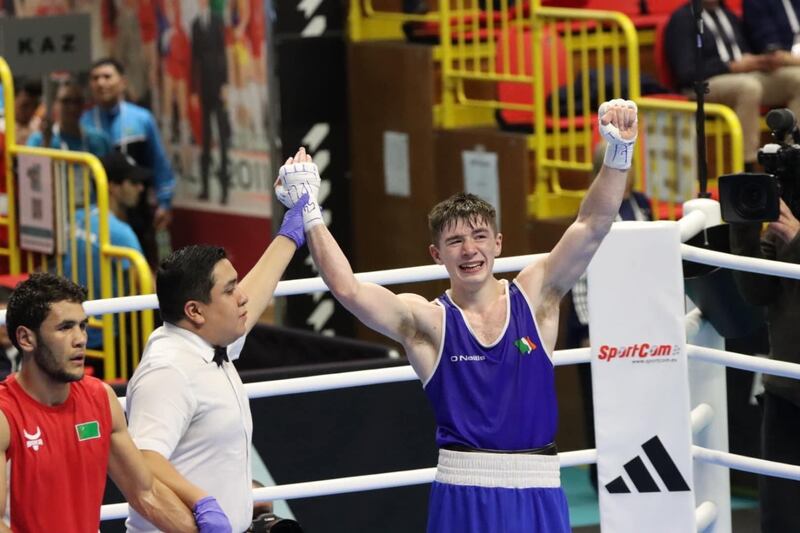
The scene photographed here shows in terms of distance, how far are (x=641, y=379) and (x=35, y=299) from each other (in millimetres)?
2344

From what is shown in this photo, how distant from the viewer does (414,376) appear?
20.6 ft

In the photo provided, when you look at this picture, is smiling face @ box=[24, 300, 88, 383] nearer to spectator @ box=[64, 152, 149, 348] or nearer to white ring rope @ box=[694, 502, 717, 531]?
Answer: white ring rope @ box=[694, 502, 717, 531]

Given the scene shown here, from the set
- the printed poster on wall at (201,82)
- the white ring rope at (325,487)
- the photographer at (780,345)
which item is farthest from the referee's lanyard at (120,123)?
the photographer at (780,345)

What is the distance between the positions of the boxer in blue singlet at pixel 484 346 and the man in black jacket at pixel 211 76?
6.78 m

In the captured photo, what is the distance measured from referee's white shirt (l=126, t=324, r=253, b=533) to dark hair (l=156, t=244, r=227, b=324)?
0.20ft

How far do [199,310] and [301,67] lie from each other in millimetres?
6805

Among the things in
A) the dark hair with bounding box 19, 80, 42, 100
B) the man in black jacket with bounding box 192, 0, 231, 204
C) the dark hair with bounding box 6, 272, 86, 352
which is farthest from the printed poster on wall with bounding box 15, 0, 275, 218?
the dark hair with bounding box 6, 272, 86, 352

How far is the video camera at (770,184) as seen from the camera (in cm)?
617

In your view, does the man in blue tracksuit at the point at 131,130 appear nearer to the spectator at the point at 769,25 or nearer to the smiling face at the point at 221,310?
the spectator at the point at 769,25

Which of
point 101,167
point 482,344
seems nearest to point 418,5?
point 101,167

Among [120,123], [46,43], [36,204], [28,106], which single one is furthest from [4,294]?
[28,106]

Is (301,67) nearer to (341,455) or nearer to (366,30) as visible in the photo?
(366,30)

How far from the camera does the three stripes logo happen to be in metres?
6.25

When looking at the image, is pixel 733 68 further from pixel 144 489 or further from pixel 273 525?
pixel 144 489
